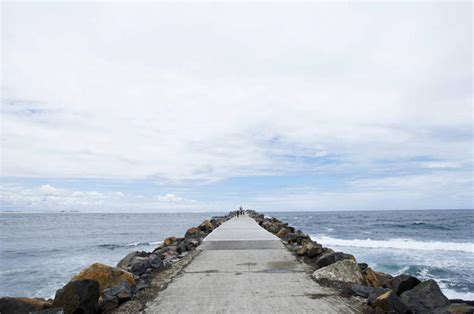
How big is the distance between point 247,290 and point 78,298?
97.6 inches

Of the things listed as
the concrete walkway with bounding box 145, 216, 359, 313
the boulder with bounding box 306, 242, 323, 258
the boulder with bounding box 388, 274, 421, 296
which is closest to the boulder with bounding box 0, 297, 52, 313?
the concrete walkway with bounding box 145, 216, 359, 313

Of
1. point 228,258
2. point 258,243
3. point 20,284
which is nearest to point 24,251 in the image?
point 20,284

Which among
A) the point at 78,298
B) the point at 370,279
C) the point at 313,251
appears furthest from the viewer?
the point at 313,251

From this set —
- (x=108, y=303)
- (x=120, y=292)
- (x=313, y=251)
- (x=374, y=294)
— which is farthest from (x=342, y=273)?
(x=108, y=303)

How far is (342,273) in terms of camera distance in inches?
261

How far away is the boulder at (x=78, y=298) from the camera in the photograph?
4.44 m

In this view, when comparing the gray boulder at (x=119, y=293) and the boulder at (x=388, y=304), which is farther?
the gray boulder at (x=119, y=293)

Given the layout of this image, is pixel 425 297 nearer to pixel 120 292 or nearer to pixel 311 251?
pixel 311 251

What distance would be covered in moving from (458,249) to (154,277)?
2565 centimetres

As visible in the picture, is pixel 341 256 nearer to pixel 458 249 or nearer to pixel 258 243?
pixel 258 243

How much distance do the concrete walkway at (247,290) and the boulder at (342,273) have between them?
0.92 feet

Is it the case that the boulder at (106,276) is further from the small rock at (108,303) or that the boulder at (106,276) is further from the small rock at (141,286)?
the small rock at (108,303)

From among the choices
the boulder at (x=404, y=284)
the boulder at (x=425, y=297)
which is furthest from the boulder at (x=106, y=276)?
the boulder at (x=404, y=284)

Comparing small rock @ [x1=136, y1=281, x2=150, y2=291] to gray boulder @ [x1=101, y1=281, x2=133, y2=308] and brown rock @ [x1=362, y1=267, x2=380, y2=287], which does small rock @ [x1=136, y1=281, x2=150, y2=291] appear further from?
brown rock @ [x1=362, y1=267, x2=380, y2=287]
